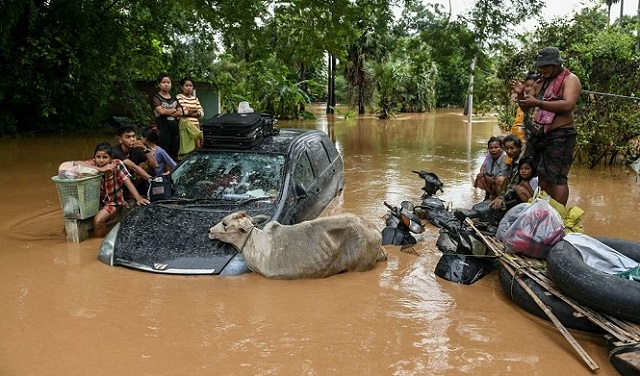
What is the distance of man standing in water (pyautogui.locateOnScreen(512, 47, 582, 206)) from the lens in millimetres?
5660

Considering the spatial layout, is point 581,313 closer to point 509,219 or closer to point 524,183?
point 509,219

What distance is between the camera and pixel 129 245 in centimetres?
538

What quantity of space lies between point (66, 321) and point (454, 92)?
4666 cm

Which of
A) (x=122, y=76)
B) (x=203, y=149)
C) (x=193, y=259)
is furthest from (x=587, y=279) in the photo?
(x=122, y=76)

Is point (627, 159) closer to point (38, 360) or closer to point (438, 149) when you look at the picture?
point (438, 149)

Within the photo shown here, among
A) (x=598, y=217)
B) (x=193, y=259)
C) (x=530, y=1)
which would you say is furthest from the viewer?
(x=530, y=1)

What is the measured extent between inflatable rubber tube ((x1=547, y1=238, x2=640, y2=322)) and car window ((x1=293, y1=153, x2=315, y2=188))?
2897 millimetres

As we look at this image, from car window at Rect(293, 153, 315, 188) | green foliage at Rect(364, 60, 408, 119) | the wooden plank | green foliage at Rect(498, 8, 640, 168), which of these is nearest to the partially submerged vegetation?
green foliage at Rect(498, 8, 640, 168)

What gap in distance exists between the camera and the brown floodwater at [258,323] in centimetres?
376

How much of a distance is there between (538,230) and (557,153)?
1275mm

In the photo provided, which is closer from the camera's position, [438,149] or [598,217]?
[598,217]

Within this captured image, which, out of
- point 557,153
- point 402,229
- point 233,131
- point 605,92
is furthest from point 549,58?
point 605,92

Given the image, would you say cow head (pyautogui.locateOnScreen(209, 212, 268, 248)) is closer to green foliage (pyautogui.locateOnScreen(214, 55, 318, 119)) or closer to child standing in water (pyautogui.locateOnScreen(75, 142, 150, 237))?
child standing in water (pyautogui.locateOnScreen(75, 142, 150, 237))

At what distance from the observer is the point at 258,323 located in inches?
171
